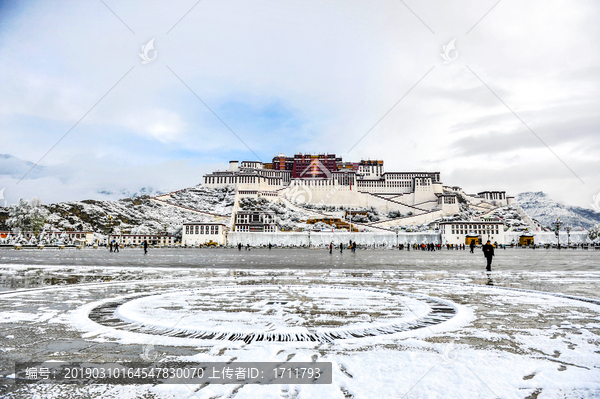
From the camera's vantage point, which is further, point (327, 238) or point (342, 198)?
point (342, 198)

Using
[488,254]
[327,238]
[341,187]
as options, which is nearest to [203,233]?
[327,238]

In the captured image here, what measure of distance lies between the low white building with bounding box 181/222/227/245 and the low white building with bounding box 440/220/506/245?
165ft

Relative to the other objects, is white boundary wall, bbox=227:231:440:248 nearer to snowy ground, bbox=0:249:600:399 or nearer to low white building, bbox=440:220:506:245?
low white building, bbox=440:220:506:245

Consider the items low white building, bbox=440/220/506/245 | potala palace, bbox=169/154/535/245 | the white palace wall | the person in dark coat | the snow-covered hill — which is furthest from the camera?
the snow-covered hill

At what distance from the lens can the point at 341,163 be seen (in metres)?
142

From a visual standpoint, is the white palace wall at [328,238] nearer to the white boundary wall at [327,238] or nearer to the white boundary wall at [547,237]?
the white boundary wall at [327,238]

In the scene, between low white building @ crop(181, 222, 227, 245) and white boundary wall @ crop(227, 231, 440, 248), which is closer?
white boundary wall @ crop(227, 231, 440, 248)

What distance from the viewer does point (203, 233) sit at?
8575 centimetres

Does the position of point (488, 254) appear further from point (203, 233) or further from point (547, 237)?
point (547, 237)

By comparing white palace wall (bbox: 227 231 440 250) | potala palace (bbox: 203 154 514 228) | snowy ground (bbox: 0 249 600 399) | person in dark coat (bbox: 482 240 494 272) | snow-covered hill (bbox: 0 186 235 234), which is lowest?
snowy ground (bbox: 0 249 600 399)

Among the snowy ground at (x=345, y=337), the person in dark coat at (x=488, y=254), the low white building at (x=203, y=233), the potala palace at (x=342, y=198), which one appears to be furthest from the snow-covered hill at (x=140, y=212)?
the snowy ground at (x=345, y=337)

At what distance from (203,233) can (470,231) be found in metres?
60.7

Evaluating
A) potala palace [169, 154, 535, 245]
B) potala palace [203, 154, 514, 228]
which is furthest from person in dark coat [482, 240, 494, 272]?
potala palace [203, 154, 514, 228]

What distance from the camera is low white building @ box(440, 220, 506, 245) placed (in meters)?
85.9
